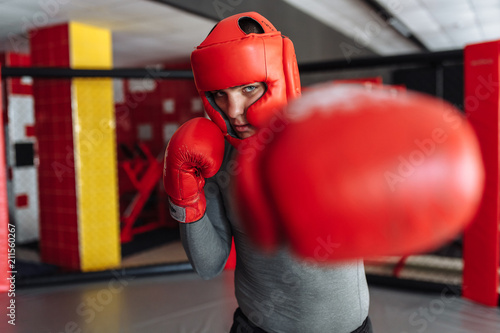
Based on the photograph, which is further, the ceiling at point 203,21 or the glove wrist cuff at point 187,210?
the ceiling at point 203,21

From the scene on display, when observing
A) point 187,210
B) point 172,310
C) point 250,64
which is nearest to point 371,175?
point 250,64

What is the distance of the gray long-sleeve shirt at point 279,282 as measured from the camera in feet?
2.62

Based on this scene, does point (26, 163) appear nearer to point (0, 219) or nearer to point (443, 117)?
point (0, 219)

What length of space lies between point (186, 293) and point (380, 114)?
235 centimetres

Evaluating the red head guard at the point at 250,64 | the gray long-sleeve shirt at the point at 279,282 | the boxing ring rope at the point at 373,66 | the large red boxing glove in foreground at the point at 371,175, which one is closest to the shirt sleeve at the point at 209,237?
the gray long-sleeve shirt at the point at 279,282

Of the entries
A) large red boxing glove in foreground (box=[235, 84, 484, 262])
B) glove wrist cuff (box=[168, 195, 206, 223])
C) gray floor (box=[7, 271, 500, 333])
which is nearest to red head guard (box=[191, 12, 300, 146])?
glove wrist cuff (box=[168, 195, 206, 223])

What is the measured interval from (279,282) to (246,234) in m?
0.15

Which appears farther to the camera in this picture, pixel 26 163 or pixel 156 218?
pixel 156 218

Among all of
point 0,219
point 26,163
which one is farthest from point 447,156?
point 26,163

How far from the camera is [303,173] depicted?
292 millimetres

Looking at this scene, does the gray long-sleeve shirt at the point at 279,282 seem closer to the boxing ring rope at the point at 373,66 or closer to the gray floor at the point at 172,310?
the gray floor at the point at 172,310

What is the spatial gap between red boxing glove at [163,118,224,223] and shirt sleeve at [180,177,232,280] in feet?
0.18

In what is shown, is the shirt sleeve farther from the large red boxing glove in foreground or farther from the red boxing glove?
the large red boxing glove in foreground

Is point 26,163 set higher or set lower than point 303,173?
lower
